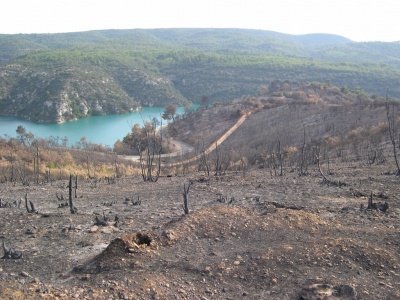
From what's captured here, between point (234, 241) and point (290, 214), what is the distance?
1.97m

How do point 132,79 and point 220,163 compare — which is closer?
point 220,163

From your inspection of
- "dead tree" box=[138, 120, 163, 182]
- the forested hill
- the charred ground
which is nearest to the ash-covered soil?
the charred ground

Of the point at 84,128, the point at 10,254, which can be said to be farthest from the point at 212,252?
the point at 84,128

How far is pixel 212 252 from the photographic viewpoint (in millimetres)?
A: 8266

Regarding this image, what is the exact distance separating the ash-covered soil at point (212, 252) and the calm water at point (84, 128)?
177 ft

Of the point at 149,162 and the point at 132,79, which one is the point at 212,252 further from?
the point at 132,79

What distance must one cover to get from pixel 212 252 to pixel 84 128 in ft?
237

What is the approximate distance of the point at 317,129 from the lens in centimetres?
4241

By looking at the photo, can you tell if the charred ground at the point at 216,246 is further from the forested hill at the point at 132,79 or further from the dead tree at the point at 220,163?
the forested hill at the point at 132,79

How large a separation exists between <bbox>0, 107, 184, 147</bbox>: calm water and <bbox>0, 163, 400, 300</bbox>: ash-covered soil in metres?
54.0

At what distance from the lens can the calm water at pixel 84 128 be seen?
67.8 metres

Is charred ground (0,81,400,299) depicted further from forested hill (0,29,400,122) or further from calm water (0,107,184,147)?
forested hill (0,29,400,122)

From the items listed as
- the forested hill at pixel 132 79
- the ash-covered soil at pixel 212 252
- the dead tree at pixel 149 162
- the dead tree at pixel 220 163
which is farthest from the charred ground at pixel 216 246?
the forested hill at pixel 132 79

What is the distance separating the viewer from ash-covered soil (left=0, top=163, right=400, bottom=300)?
6859 millimetres
